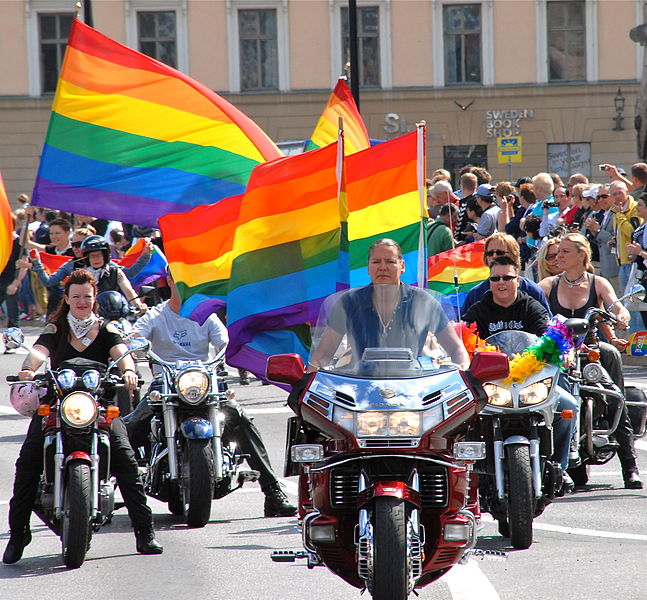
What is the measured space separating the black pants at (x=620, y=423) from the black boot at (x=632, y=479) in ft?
0.07

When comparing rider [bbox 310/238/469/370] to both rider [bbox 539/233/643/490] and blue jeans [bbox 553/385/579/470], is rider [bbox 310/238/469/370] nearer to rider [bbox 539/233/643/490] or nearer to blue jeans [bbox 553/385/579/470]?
blue jeans [bbox 553/385/579/470]

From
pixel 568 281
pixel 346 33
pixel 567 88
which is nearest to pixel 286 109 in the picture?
pixel 346 33

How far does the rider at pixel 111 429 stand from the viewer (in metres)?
7.78

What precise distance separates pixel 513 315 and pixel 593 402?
1289mm

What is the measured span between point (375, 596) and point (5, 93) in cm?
3985

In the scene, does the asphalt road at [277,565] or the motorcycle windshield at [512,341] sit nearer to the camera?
the asphalt road at [277,565]

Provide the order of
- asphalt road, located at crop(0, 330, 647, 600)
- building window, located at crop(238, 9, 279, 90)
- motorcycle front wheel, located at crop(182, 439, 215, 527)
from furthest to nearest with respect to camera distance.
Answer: building window, located at crop(238, 9, 279, 90) → motorcycle front wheel, located at crop(182, 439, 215, 527) → asphalt road, located at crop(0, 330, 647, 600)

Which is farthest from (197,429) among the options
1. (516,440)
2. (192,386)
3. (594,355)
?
(594,355)

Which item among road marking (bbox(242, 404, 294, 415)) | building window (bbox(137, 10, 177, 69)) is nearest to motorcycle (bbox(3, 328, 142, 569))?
road marking (bbox(242, 404, 294, 415))

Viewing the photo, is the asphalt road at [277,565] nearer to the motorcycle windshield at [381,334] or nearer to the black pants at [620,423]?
the black pants at [620,423]

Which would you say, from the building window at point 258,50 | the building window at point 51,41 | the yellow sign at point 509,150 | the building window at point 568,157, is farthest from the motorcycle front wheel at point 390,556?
the building window at point 51,41

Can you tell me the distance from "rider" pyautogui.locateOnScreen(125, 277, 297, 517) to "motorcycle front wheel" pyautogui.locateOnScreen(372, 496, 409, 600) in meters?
3.39

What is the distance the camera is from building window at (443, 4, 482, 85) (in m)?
43.4

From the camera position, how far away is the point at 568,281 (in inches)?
386
